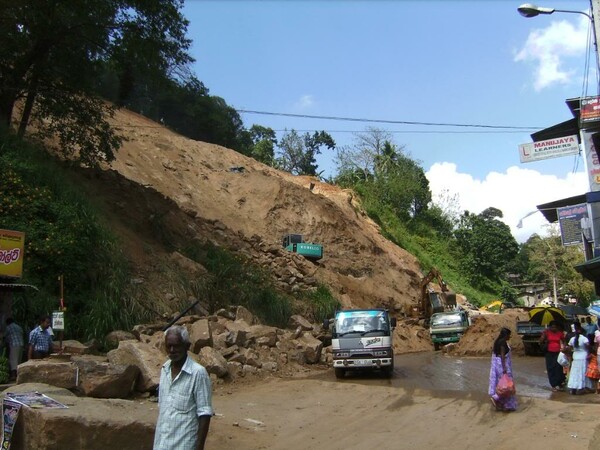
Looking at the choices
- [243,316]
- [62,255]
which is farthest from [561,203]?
[62,255]

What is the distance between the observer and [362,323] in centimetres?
1652

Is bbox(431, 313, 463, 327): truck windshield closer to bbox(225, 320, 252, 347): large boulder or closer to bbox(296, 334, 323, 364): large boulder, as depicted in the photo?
bbox(296, 334, 323, 364): large boulder

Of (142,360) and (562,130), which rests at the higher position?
(562,130)

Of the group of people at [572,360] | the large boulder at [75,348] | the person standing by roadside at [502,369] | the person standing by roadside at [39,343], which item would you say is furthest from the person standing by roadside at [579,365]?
the person standing by roadside at [39,343]

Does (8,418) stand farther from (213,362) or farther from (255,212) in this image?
(255,212)

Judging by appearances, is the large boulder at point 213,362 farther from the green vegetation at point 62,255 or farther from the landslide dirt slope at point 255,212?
the landslide dirt slope at point 255,212

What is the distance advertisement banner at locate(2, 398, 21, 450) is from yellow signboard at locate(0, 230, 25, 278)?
534cm

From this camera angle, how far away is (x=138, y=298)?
16.7 meters

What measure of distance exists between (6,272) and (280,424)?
241 inches

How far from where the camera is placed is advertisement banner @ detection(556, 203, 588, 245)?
2153cm

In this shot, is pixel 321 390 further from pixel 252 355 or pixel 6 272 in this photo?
pixel 6 272

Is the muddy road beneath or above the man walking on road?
beneath

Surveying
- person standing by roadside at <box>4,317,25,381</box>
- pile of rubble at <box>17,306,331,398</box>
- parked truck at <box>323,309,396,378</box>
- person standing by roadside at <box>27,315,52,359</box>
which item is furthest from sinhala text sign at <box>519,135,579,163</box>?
person standing by roadside at <box>4,317,25,381</box>

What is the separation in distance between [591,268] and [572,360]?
4.10 meters
